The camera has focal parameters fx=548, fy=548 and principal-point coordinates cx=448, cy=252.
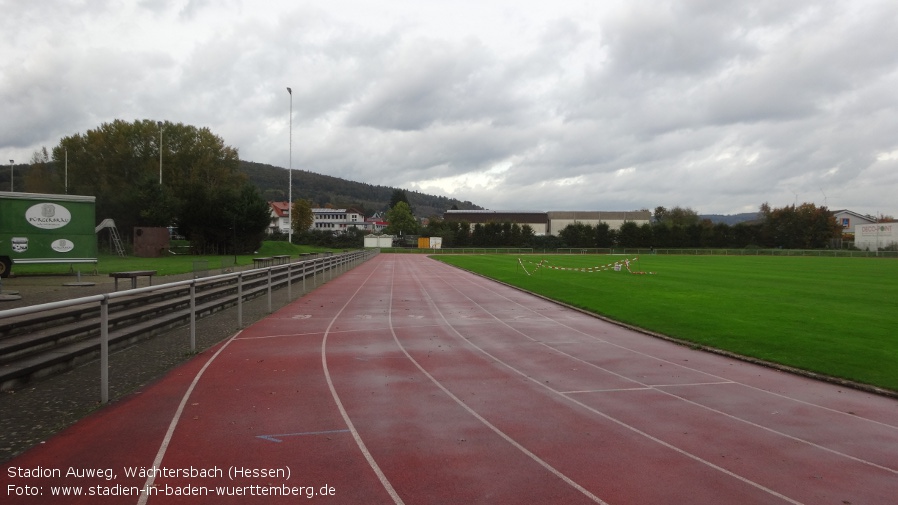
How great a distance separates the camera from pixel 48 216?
22969 millimetres

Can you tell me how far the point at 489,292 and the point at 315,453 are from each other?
1662cm

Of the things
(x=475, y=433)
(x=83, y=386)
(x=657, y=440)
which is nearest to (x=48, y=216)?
(x=83, y=386)

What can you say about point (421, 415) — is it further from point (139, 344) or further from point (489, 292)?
point (489, 292)

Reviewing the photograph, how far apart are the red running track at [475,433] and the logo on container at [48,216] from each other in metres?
19.2

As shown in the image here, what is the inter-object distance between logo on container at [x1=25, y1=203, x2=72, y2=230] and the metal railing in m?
10.5

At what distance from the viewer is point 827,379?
311 inches

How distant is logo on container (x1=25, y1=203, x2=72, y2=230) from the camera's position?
22609mm

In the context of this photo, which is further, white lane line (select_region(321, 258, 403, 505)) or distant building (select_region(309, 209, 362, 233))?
distant building (select_region(309, 209, 362, 233))

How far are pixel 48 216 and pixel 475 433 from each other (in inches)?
973

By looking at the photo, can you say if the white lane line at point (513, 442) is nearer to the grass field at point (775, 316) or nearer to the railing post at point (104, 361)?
the railing post at point (104, 361)

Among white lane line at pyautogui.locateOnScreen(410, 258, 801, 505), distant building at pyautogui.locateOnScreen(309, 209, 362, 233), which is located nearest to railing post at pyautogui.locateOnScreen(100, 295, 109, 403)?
white lane line at pyautogui.locateOnScreen(410, 258, 801, 505)

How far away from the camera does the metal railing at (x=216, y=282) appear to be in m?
5.55

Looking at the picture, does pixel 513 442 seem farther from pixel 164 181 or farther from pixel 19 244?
pixel 164 181

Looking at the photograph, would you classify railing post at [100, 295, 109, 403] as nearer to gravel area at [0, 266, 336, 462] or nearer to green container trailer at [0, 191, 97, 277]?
gravel area at [0, 266, 336, 462]
